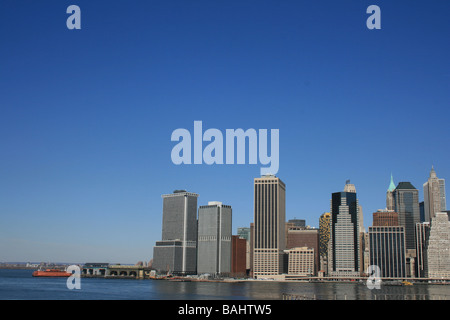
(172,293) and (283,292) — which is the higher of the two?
(172,293)

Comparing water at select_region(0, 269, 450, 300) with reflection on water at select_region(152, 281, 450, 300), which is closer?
water at select_region(0, 269, 450, 300)

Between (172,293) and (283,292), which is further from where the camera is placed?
(283,292)

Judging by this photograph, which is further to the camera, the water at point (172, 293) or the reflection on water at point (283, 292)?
the reflection on water at point (283, 292)
